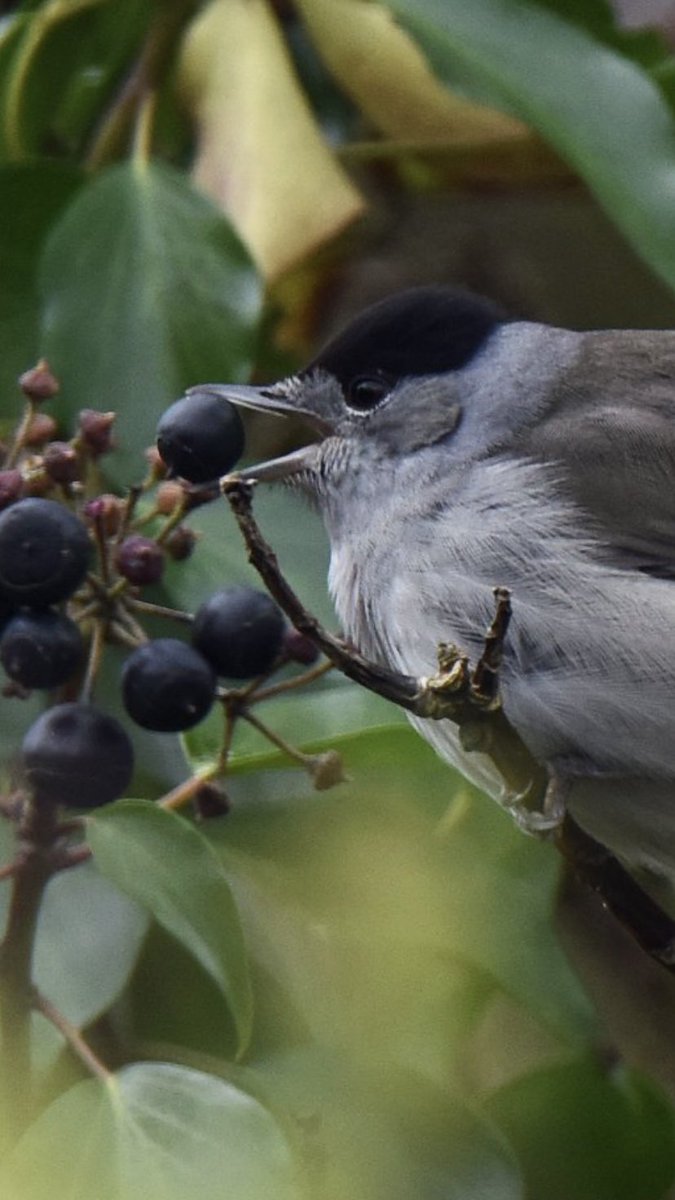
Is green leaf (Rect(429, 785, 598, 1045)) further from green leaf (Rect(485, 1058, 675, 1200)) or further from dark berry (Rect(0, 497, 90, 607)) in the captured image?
dark berry (Rect(0, 497, 90, 607))

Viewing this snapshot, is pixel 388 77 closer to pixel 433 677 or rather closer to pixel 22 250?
pixel 22 250

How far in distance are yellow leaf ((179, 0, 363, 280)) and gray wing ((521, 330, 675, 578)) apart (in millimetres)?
501

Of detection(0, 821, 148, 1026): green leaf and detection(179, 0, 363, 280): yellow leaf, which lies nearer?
detection(0, 821, 148, 1026): green leaf

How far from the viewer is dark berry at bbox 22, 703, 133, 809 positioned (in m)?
1.99

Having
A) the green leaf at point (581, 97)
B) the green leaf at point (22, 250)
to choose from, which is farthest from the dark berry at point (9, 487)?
the green leaf at point (581, 97)

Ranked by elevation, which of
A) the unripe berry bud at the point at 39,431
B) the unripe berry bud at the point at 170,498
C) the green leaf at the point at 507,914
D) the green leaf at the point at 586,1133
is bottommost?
the green leaf at the point at 586,1133

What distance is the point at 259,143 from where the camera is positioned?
3.11 meters

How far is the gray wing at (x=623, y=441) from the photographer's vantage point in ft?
8.31

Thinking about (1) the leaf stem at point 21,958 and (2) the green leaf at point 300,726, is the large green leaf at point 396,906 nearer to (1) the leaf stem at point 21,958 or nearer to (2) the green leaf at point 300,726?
(2) the green leaf at point 300,726

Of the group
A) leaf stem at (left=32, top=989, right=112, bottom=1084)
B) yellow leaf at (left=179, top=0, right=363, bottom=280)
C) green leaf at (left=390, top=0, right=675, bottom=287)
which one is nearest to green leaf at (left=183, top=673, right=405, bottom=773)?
leaf stem at (left=32, top=989, right=112, bottom=1084)

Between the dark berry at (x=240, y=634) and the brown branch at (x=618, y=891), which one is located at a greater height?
the dark berry at (x=240, y=634)

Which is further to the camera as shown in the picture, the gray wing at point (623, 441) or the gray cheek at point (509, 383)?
the gray cheek at point (509, 383)

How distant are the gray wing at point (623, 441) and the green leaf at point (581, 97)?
0.46 feet

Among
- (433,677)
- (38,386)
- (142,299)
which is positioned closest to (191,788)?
(433,677)
